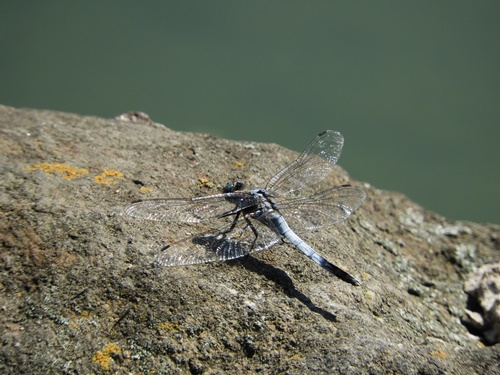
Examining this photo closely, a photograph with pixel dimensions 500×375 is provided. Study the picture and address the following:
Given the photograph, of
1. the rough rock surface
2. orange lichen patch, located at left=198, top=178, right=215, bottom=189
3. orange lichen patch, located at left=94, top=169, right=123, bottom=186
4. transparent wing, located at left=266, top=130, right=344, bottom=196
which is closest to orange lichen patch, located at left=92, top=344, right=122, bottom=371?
the rough rock surface

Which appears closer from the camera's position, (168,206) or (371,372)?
(371,372)

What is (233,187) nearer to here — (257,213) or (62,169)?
(257,213)

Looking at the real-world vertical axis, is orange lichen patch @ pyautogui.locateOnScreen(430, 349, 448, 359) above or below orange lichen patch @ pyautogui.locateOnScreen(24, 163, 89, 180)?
above

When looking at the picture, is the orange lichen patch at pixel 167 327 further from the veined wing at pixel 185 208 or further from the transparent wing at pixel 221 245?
the veined wing at pixel 185 208

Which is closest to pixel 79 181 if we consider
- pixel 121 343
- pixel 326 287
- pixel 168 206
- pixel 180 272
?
pixel 168 206

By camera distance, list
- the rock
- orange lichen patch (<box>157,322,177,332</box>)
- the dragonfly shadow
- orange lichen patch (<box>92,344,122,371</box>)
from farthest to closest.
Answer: the rock, the dragonfly shadow, orange lichen patch (<box>157,322,177,332</box>), orange lichen patch (<box>92,344,122,371</box>)

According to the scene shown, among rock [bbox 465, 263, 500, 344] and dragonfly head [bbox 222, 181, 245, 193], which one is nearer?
rock [bbox 465, 263, 500, 344]

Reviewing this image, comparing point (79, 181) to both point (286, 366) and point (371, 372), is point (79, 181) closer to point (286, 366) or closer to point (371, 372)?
point (286, 366)

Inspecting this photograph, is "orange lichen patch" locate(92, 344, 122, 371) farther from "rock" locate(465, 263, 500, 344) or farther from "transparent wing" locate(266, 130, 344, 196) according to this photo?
"rock" locate(465, 263, 500, 344)

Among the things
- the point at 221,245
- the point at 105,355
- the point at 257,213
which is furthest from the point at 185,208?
the point at 105,355
